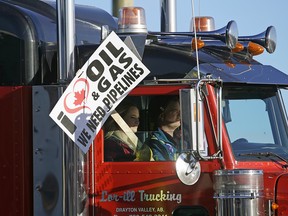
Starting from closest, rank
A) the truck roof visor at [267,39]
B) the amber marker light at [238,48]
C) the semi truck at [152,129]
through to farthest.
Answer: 1. the semi truck at [152,129]
2. the amber marker light at [238,48]
3. the truck roof visor at [267,39]

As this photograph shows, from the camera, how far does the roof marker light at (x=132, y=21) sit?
24.6 feet

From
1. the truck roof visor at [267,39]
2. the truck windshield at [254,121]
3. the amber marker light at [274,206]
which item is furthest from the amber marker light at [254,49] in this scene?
the amber marker light at [274,206]

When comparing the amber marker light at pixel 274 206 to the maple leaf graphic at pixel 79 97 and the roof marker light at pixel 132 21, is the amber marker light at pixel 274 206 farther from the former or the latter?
the roof marker light at pixel 132 21

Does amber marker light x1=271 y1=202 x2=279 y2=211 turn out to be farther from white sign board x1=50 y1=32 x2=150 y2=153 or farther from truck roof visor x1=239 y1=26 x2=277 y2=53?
truck roof visor x1=239 y1=26 x2=277 y2=53

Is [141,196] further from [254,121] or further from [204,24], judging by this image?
[204,24]

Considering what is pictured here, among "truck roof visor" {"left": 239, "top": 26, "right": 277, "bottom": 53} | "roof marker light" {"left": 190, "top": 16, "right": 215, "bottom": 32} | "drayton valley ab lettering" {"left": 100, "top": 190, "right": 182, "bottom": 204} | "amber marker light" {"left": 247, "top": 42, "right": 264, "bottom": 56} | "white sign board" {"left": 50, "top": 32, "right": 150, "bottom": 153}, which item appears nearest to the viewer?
"drayton valley ab lettering" {"left": 100, "top": 190, "right": 182, "bottom": 204}

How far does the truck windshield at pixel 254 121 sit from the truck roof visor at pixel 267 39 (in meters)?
0.55

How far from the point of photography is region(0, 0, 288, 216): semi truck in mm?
6613

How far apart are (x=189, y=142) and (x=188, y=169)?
0.19 m

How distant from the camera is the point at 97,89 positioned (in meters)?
7.07

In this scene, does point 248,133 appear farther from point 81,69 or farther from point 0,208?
point 0,208

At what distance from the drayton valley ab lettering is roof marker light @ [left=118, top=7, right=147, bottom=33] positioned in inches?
52.2

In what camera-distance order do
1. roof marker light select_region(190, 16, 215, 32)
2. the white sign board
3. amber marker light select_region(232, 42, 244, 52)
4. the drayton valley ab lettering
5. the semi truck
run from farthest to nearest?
roof marker light select_region(190, 16, 215, 32) < amber marker light select_region(232, 42, 244, 52) < the white sign board < the drayton valley ab lettering < the semi truck

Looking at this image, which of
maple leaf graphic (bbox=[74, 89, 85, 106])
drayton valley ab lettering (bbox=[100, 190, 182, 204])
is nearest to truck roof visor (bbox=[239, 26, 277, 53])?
maple leaf graphic (bbox=[74, 89, 85, 106])
